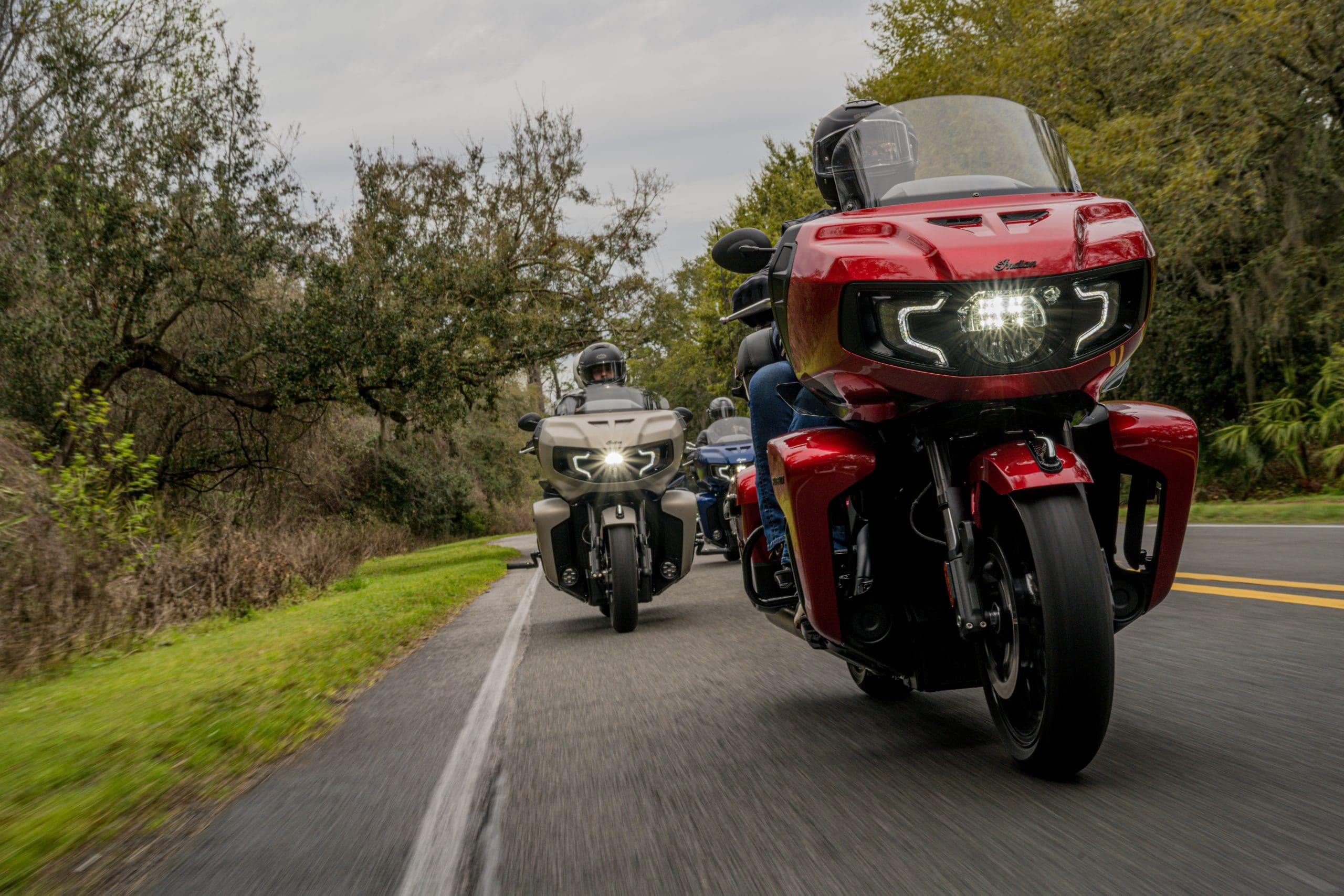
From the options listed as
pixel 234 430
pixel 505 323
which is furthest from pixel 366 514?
pixel 505 323

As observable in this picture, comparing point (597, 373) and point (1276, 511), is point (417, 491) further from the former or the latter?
point (1276, 511)

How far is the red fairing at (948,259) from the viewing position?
300 cm

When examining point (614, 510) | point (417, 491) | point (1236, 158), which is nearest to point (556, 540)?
point (614, 510)

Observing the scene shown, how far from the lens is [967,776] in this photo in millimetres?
3285

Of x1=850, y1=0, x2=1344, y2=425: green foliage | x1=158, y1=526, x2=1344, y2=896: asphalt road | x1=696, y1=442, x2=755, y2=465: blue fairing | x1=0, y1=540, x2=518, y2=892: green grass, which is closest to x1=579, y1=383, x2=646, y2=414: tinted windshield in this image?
x1=0, y1=540, x2=518, y2=892: green grass

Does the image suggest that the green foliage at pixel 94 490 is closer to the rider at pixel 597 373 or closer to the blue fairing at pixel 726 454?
the rider at pixel 597 373

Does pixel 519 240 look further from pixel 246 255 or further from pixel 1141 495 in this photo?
pixel 1141 495

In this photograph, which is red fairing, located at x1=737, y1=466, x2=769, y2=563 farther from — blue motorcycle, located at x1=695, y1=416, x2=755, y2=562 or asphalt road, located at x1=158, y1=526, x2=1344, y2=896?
blue motorcycle, located at x1=695, y1=416, x2=755, y2=562

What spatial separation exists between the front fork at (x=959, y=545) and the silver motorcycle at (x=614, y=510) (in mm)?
4762

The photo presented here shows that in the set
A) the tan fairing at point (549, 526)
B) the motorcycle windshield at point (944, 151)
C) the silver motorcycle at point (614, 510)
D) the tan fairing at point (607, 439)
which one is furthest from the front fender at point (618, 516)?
the motorcycle windshield at point (944, 151)

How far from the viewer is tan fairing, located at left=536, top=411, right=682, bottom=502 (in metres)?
8.11

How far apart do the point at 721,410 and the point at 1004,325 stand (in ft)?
36.7

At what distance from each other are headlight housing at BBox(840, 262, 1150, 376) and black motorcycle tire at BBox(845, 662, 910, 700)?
1865 mm

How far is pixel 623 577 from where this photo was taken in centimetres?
774
